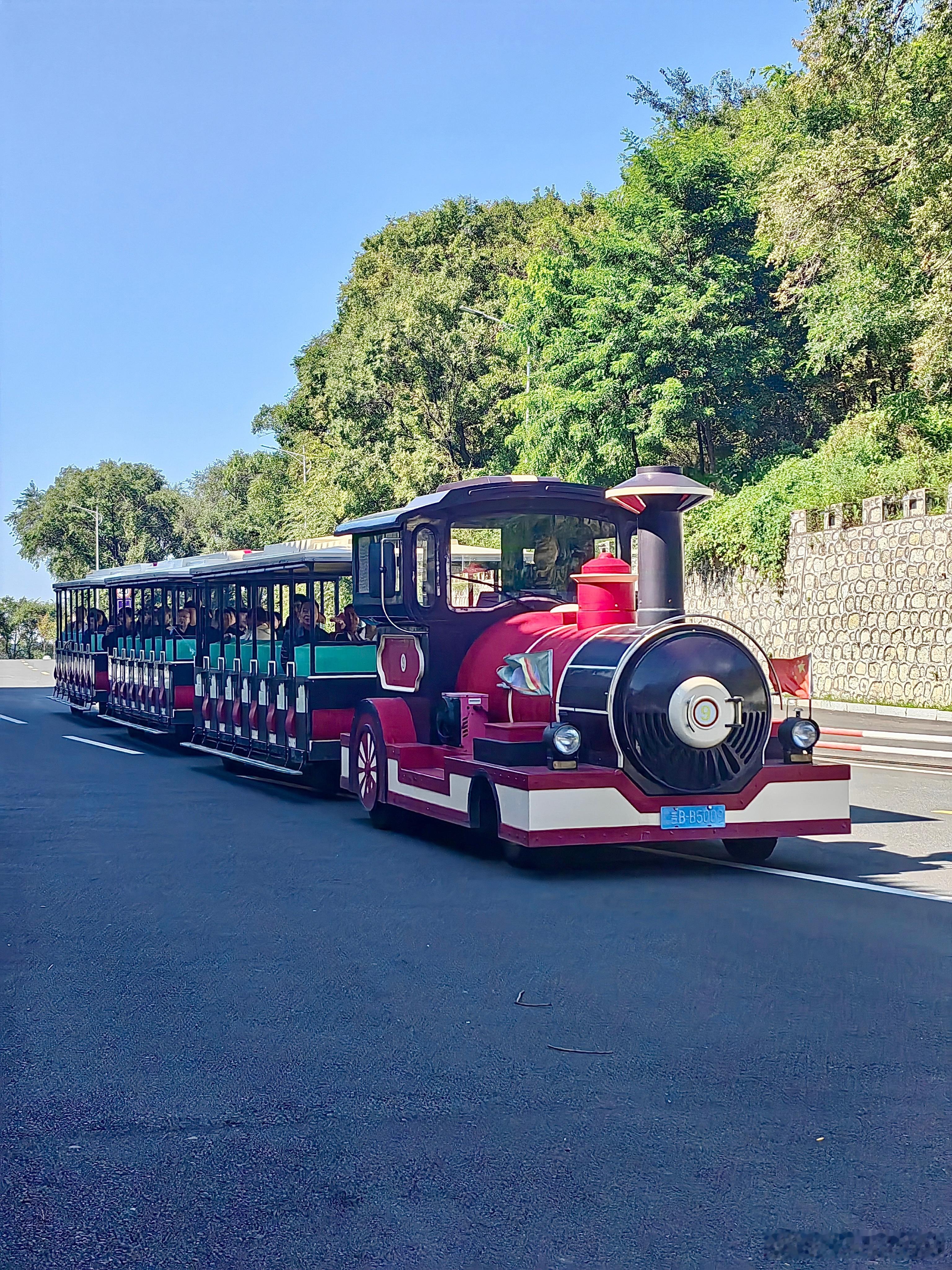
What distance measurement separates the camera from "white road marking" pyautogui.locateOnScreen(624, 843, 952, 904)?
898 centimetres

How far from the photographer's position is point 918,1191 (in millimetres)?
4352

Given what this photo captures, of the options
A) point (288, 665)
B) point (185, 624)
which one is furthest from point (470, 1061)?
point (185, 624)

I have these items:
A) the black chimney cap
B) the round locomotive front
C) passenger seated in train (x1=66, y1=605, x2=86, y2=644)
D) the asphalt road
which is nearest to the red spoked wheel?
the asphalt road

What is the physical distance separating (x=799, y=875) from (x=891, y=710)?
1713 centimetres

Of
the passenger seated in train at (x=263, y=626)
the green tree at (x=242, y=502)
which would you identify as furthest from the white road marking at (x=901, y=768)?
the green tree at (x=242, y=502)

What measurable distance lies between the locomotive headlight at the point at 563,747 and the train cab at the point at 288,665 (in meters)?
4.45

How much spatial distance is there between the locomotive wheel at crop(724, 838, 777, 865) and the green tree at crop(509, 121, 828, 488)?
907 inches

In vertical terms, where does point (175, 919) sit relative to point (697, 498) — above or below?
below

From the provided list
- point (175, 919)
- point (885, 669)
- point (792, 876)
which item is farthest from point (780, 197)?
point (175, 919)

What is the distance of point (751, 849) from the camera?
34.1 ft

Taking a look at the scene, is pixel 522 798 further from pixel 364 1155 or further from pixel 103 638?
pixel 103 638

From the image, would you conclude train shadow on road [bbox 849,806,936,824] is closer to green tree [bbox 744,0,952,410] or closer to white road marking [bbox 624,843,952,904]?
white road marking [bbox 624,843,952,904]

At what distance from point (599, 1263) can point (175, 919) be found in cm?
503

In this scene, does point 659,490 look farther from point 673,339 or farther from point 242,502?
point 242,502
